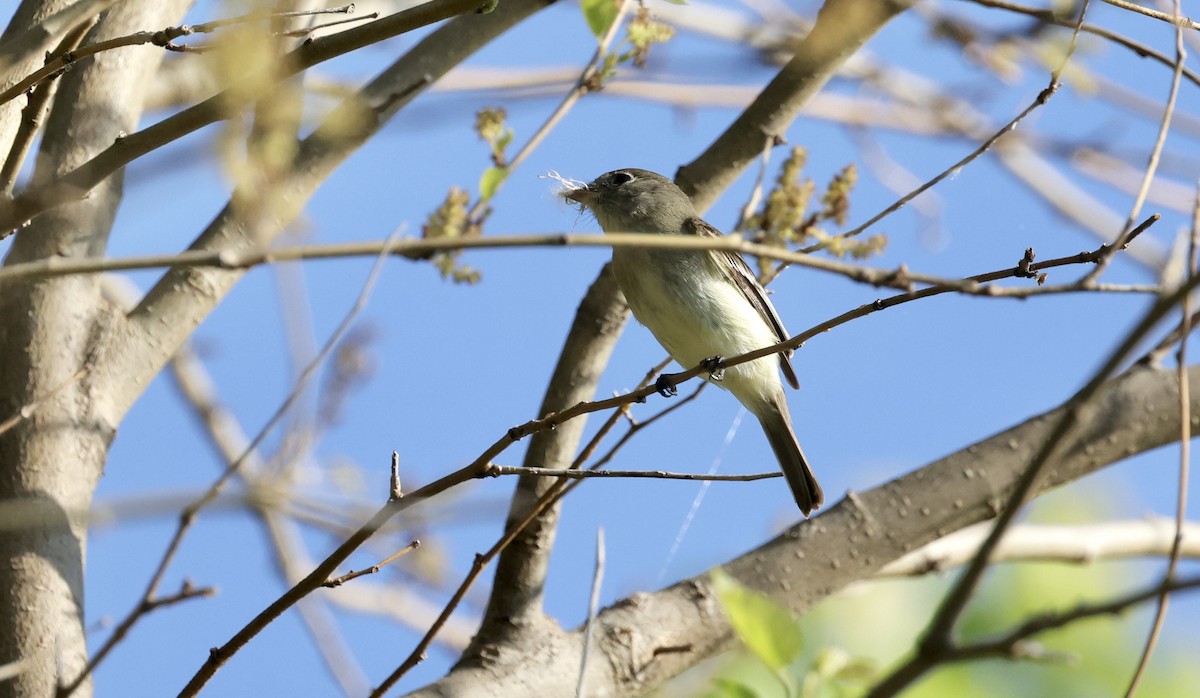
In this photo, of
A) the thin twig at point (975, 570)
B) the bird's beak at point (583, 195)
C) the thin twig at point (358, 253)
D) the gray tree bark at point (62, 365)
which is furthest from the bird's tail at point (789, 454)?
the thin twig at point (975, 570)

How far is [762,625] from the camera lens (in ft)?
4.53

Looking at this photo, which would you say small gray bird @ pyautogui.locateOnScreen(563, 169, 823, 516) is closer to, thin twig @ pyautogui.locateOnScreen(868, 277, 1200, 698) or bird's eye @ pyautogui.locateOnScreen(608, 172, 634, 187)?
bird's eye @ pyautogui.locateOnScreen(608, 172, 634, 187)

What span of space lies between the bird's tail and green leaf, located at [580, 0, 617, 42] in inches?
71.1

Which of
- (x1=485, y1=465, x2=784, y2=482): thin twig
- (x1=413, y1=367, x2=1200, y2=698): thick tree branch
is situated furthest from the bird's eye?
(x1=485, y1=465, x2=784, y2=482): thin twig

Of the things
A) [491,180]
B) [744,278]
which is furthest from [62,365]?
[744,278]

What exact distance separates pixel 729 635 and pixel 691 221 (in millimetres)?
1553

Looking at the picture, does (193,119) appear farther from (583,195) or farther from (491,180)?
→ (583,195)

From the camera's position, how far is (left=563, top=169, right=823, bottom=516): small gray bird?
3.80 metres

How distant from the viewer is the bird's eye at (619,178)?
4543mm

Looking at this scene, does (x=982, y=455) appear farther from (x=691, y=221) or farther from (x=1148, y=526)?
(x=691, y=221)

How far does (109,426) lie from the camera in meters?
2.86

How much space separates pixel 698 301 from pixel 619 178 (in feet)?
2.92

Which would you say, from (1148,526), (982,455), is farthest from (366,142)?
(1148,526)

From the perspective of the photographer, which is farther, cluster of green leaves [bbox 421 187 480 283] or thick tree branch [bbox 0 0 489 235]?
cluster of green leaves [bbox 421 187 480 283]
